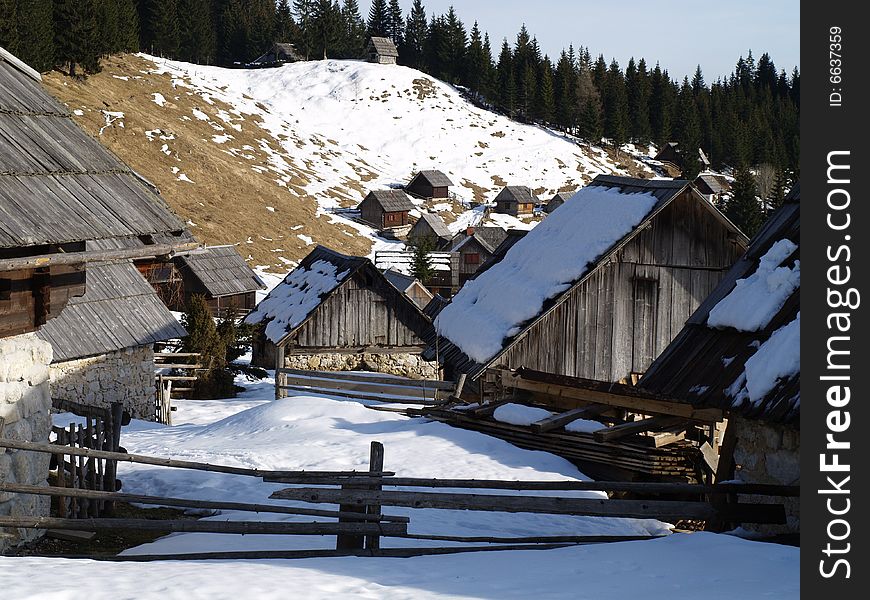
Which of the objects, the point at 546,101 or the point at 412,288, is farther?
the point at 546,101

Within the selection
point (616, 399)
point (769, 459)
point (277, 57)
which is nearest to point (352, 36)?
point (277, 57)

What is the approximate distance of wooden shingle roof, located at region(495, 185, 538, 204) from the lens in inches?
3231

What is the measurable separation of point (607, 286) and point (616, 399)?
183 inches

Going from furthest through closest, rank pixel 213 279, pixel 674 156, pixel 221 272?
1. pixel 674 156
2. pixel 221 272
3. pixel 213 279

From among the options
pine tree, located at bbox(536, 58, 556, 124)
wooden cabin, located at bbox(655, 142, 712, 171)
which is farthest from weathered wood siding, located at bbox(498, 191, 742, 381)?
pine tree, located at bbox(536, 58, 556, 124)

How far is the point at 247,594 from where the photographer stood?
6.57 meters

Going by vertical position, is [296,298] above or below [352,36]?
below

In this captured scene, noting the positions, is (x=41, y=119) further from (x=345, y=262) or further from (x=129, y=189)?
(x=345, y=262)

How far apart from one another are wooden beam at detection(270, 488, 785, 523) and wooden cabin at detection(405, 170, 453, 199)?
76.3 metres

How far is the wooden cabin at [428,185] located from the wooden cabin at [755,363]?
75.3 m

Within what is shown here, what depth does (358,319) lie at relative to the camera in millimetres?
26938

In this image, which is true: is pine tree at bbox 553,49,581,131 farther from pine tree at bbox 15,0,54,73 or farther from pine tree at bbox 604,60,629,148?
pine tree at bbox 15,0,54,73

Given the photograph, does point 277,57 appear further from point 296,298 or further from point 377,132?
point 296,298

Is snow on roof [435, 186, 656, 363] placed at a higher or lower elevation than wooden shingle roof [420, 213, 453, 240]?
lower
